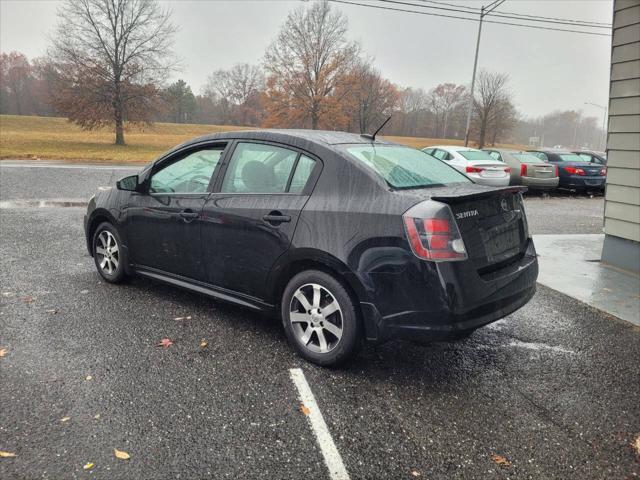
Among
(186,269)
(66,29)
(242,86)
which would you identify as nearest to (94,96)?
(66,29)

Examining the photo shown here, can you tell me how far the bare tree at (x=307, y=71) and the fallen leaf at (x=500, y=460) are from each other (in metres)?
40.3

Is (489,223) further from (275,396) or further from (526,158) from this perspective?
(526,158)

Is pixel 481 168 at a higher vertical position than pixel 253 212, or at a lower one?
higher

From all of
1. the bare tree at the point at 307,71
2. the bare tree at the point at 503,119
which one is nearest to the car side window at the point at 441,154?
the bare tree at the point at 307,71

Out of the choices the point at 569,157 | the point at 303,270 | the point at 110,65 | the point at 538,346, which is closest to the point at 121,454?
the point at 303,270

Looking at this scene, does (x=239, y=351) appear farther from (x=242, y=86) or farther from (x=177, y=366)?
(x=242, y=86)

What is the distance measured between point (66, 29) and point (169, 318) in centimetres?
3563

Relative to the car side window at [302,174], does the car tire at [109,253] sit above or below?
below

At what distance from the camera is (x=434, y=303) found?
281 cm

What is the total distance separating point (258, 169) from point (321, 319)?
124 centimetres

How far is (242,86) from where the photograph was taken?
275 ft

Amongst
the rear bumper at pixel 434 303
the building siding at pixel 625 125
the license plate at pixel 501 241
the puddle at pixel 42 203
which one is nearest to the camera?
the rear bumper at pixel 434 303

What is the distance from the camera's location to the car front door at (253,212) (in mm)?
3369

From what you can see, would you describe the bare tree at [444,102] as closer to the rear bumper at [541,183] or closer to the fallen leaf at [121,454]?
the rear bumper at [541,183]
